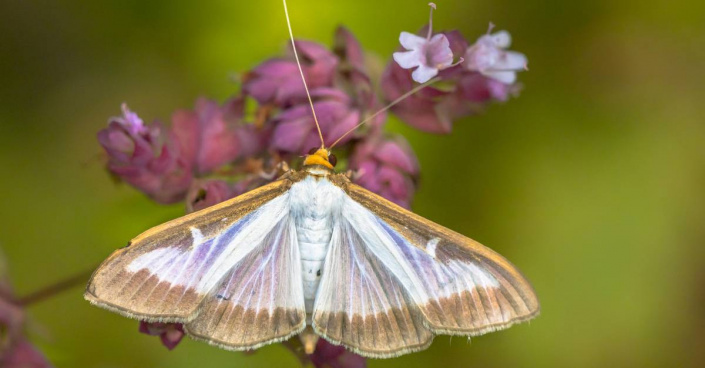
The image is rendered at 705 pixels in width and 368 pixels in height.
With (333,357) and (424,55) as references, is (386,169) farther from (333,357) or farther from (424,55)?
(333,357)

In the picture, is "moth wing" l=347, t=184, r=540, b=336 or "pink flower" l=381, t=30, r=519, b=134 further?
"pink flower" l=381, t=30, r=519, b=134

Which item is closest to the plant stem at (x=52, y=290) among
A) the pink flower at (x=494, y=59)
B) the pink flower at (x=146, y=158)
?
the pink flower at (x=146, y=158)

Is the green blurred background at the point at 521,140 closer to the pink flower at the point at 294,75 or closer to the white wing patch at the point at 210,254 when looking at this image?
the pink flower at the point at 294,75

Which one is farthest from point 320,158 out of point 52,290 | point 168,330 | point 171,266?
point 52,290

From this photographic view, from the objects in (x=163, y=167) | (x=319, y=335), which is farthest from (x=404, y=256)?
(x=163, y=167)

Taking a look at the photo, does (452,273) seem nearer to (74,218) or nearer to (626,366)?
(626,366)

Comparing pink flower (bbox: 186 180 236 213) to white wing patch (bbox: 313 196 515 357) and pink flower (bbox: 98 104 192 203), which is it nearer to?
pink flower (bbox: 98 104 192 203)

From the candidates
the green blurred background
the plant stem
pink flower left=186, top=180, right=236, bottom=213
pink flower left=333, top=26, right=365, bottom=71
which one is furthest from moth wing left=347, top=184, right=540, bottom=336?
the green blurred background
